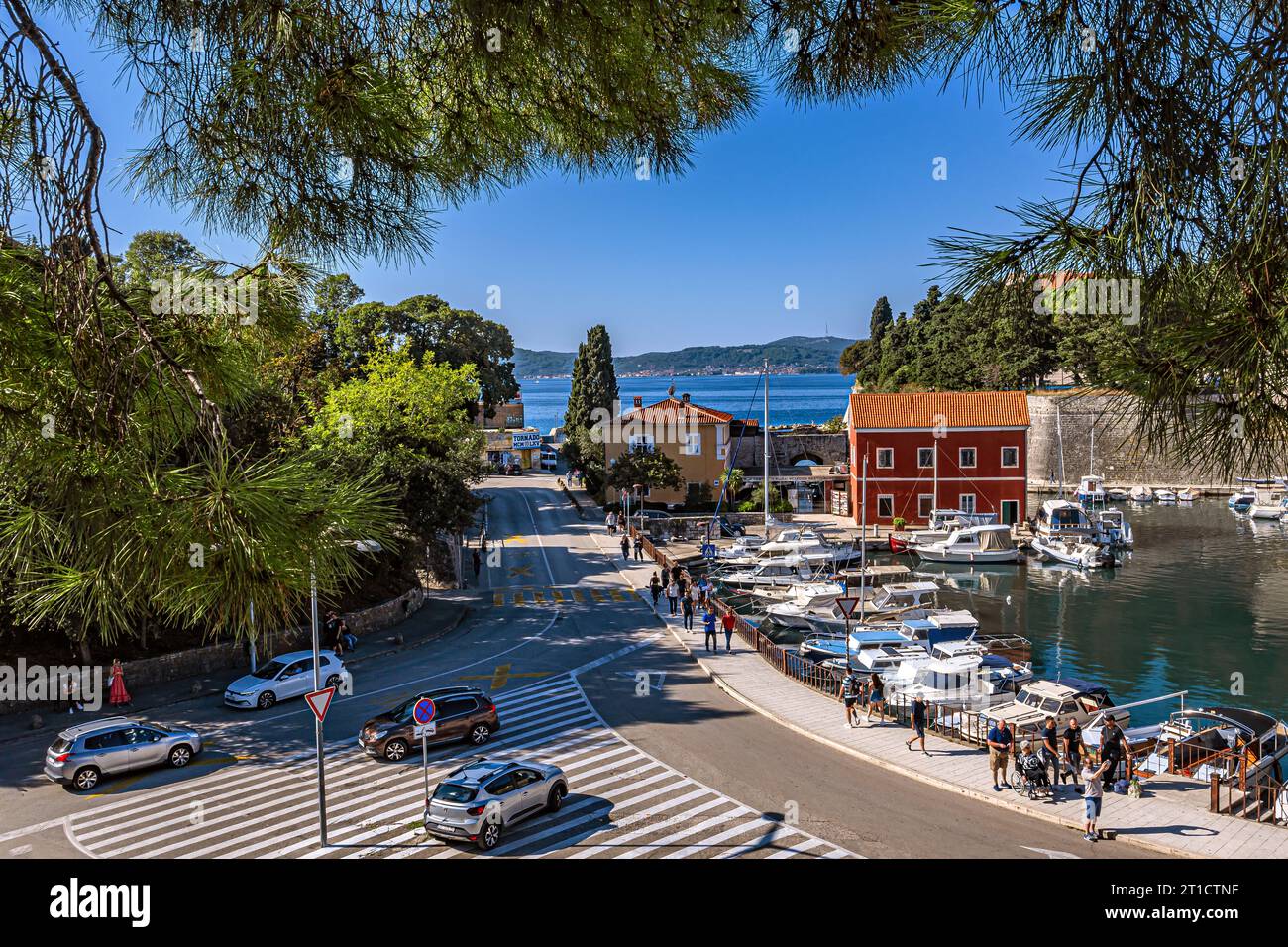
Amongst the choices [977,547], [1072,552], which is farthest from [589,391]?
[1072,552]

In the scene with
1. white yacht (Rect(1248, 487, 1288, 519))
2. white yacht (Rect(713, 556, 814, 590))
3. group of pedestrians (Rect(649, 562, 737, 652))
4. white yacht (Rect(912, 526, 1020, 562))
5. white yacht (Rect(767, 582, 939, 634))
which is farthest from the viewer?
white yacht (Rect(1248, 487, 1288, 519))

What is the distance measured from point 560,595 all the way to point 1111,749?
86.2 feet

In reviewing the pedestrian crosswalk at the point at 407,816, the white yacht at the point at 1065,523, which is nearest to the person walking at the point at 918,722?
the pedestrian crosswalk at the point at 407,816

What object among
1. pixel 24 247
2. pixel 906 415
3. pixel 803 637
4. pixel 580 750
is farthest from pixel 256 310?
pixel 906 415

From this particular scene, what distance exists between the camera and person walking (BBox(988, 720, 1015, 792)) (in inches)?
690

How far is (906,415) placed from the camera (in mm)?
58969

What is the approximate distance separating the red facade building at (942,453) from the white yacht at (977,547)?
6186mm

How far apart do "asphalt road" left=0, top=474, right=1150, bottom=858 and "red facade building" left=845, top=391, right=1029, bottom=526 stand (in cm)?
3480

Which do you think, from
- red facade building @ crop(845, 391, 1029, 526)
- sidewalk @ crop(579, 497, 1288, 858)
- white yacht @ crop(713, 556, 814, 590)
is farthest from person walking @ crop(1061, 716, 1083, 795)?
red facade building @ crop(845, 391, 1029, 526)

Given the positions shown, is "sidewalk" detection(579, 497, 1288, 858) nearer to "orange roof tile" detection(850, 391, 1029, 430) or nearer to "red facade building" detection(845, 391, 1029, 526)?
"red facade building" detection(845, 391, 1029, 526)

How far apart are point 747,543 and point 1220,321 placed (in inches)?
1809

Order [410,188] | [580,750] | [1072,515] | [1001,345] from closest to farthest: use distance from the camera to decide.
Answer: [410,188]
[580,750]
[1072,515]
[1001,345]
